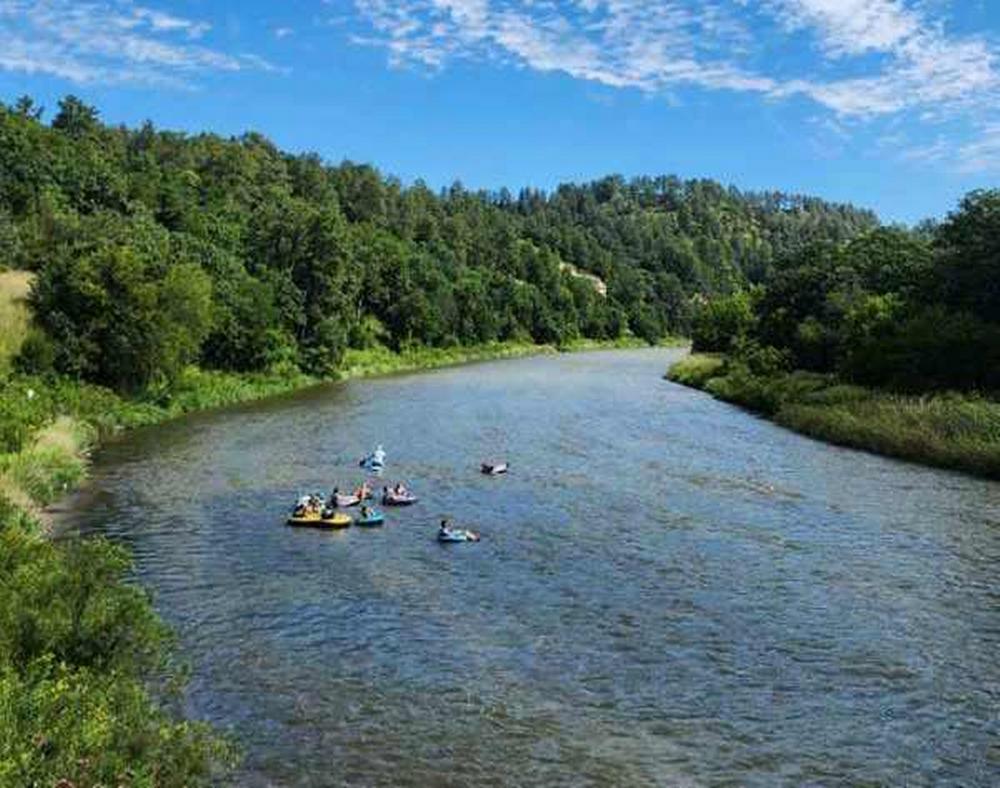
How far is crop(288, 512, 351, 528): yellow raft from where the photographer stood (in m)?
40.9

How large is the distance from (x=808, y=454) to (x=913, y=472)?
7082 millimetres

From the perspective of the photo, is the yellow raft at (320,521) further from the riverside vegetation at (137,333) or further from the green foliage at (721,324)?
the green foliage at (721,324)

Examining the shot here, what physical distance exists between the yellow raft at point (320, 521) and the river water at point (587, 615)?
2.15 ft

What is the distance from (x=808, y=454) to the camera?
192 ft

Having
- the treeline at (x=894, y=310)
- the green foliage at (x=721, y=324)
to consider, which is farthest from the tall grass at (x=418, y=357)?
the treeline at (x=894, y=310)

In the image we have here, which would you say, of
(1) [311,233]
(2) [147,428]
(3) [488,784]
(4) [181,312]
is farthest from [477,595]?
(1) [311,233]

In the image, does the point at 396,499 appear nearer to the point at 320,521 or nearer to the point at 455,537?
the point at 320,521

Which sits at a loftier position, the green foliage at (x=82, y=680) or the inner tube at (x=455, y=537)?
the green foliage at (x=82, y=680)

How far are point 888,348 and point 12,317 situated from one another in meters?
60.7

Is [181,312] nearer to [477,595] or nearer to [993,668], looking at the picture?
[477,595]

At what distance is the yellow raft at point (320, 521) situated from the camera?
40.9 meters

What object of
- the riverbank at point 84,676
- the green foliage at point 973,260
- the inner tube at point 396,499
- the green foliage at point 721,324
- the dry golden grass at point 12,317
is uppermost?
the green foliage at point 973,260

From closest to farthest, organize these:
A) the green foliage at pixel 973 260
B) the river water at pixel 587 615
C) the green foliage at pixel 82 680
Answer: the green foliage at pixel 82 680, the river water at pixel 587 615, the green foliage at pixel 973 260

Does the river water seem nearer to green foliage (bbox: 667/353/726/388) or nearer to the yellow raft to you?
the yellow raft
